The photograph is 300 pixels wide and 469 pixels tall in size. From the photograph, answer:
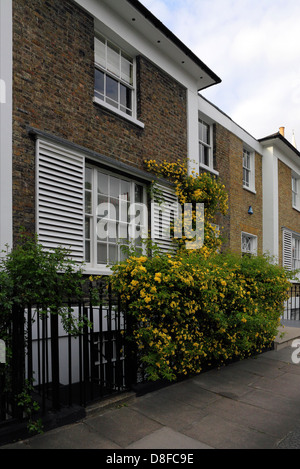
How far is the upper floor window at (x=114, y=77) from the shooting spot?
7492 millimetres

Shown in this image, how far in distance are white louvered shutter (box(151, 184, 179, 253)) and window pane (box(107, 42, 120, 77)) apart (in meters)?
2.57

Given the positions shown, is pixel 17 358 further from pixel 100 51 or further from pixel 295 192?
pixel 295 192

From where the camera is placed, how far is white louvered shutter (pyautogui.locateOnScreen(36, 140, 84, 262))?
5898mm

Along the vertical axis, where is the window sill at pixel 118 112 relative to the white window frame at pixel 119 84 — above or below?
below

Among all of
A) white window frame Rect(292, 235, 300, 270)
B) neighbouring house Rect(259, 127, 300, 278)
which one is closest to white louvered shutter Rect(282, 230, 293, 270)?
neighbouring house Rect(259, 127, 300, 278)

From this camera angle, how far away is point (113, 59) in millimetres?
7832

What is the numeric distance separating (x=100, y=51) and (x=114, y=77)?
1.82ft

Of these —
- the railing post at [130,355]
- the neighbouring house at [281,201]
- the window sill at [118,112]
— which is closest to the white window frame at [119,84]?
the window sill at [118,112]

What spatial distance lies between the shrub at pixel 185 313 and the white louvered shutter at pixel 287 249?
903cm

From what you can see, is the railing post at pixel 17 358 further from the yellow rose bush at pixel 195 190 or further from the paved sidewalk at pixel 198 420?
the yellow rose bush at pixel 195 190

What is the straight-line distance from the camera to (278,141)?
14195 millimetres
